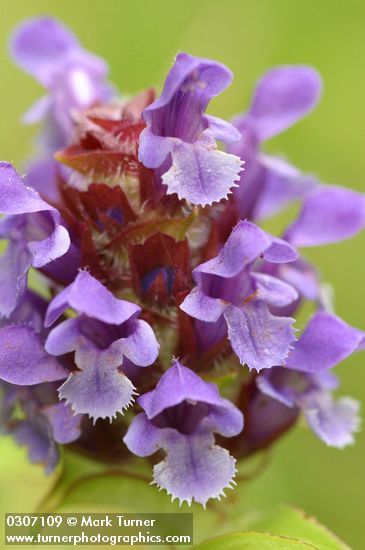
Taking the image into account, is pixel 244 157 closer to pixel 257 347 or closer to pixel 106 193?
pixel 106 193

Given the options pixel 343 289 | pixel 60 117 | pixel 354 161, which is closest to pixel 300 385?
pixel 60 117

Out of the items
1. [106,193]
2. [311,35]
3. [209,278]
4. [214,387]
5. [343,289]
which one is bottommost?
[343,289]

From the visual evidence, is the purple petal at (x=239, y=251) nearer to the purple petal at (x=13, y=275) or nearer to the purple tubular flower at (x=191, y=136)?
the purple tubular flower at (x=191, y=136)

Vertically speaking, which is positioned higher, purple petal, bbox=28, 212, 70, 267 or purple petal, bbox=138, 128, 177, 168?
purple petal, bbox=138, 128, 177, 168

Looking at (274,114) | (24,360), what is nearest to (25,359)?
(24,360)

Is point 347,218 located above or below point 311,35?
below

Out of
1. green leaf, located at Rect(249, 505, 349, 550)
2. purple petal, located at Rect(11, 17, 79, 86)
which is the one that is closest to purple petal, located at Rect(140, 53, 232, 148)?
purple petal, located at Rect(11, 17, 79, 86)

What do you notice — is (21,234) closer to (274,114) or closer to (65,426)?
(65,426)

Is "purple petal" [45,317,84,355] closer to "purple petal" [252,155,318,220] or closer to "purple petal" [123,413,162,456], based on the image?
"purple petal" [123,413,162,456]
